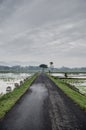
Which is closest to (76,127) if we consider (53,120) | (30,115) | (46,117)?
(53,120)

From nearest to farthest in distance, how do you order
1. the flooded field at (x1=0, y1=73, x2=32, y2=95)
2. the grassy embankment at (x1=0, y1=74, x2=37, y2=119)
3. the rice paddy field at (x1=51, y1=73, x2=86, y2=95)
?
the grassy embankment at (x1=0, y1=74, x2=37, y2=119) → the rice paddy field at (x1=51, y1=73, x2=86, y2=95) → the flooded field at (x1=0, y1=73, x2=32, y2=95)

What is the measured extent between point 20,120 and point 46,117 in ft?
6.49

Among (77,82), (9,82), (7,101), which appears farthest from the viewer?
(9,82)

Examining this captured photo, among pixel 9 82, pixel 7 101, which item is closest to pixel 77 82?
pixel 9 82

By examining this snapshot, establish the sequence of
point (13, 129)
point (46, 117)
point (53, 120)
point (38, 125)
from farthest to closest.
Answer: point (46, 117)
point (53, 120)
point (38, 125)
point (13, 129)

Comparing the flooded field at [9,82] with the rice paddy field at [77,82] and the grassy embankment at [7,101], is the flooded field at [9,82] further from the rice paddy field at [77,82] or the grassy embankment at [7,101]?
the rice paddy field at [77,82]

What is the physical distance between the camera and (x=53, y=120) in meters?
15.9

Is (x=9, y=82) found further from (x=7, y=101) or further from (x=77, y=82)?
(x=7, y=101)

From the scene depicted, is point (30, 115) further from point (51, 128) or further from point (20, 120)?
point (51, 128)

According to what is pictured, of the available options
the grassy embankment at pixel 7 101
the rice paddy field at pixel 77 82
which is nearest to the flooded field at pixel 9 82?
the grassy embankment at pixel 7 101

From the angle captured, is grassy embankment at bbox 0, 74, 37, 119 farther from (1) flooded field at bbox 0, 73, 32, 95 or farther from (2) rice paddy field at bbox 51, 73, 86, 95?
(2) rice paddy field at bbox 51, 73, 86, 95

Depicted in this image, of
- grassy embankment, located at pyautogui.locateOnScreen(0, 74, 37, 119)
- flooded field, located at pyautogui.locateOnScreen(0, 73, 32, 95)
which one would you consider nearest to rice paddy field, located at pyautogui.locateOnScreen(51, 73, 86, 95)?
grassy embankment, located at pyautogui.locateOnScreen(0, 74, 37, 119)

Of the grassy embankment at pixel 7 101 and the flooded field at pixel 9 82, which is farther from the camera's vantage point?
the flooded field at pixel 9 82

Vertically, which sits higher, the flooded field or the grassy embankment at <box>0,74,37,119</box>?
the flooded field
